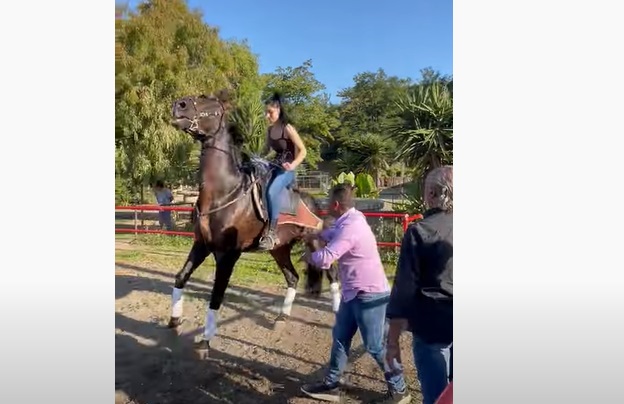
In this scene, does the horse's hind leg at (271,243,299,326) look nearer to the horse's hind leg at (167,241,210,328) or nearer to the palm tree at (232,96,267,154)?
the horse's hind leg at (167,241,210,328)

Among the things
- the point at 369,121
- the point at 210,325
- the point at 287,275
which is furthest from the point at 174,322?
the point at 369,121

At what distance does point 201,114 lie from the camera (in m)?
2.71

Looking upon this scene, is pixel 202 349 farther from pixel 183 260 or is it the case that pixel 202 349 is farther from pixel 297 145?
pixel 297 145

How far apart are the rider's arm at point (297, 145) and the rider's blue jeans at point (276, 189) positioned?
127 mm

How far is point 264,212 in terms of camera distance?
3.11m

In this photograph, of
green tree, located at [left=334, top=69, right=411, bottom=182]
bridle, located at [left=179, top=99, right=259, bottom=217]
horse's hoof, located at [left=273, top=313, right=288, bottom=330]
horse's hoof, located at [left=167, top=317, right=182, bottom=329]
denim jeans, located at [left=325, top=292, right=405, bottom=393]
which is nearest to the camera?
denim jeans, located at [left=325, top=292, right=405, bottom=393]

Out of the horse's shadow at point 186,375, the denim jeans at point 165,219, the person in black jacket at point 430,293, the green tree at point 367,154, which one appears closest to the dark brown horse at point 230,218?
the horse's shadow at point 186,375

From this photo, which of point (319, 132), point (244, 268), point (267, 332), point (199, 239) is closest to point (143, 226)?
point (199, 239)

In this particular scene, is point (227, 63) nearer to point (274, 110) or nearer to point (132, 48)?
point (274, 110)

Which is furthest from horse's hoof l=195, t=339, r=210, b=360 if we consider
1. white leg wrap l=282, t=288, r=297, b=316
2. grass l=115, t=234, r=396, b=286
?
white leg wrap l=282, t=288, r=297, b=316

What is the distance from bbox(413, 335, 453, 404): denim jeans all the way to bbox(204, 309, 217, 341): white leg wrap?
1.23m

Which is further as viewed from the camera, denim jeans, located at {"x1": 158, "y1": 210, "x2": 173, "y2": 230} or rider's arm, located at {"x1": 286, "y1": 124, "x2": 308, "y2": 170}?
denim jeans, located at {"x1": 158, "y1": 210, "x2": 173, "y2": 230}

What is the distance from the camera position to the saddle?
291 cm

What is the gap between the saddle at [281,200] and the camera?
2.91 metres
